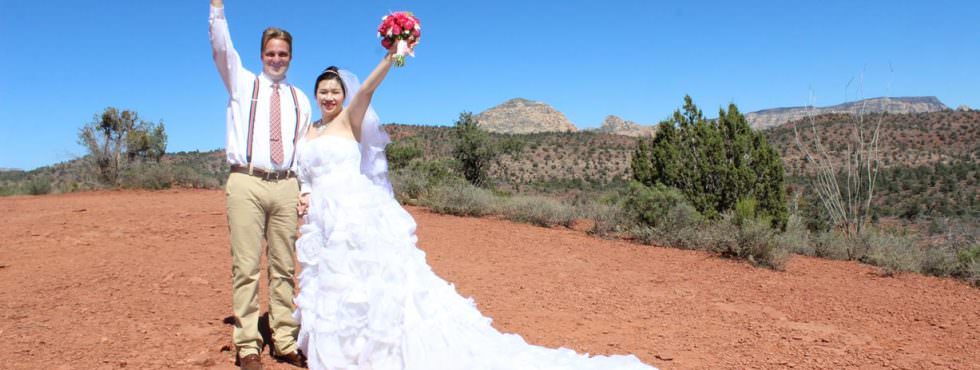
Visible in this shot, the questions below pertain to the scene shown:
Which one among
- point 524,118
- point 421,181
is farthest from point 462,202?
point 524,118

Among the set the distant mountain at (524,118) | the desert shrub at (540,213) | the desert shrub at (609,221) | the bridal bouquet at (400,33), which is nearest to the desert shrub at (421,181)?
the desert shrub at (540,213)

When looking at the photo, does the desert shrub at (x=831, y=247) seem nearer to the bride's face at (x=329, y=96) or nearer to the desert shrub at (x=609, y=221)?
the desert shrub at (x=609, y=221)

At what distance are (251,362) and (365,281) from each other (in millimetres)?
866

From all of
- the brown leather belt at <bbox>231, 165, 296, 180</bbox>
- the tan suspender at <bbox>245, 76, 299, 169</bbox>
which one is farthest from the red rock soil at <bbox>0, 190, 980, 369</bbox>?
the tan suspender at <bbox>245, 76, 299, 169</bbox>

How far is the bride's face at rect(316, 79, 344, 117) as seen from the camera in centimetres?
398

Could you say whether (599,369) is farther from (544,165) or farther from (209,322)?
(544,165)

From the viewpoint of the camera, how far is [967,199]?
24688 mm

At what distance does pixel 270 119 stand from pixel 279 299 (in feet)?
3.69

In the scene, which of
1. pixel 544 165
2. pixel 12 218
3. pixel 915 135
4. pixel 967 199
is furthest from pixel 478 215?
pixel 915 135

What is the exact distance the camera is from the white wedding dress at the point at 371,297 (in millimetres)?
3691

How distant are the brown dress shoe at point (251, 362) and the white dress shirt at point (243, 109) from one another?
3.67 ft

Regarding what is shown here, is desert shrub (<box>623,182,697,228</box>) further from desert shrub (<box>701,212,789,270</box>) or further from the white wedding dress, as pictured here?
the white wedding dress

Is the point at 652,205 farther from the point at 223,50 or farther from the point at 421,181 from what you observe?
the point at 223,50

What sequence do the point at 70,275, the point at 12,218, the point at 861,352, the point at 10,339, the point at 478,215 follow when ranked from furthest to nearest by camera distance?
the point at 478,215, the point at 12,218, the point at 70,275, the point at 861,352, the point at 10,339
